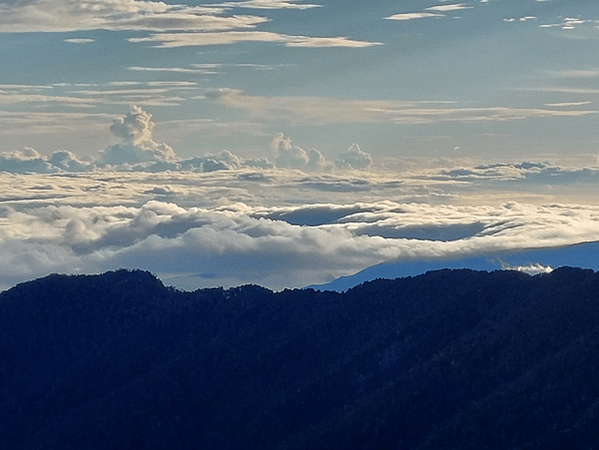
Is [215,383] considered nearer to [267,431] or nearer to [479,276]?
[267,431]

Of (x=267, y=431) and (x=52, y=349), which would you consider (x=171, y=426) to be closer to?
(x=267, y=431)

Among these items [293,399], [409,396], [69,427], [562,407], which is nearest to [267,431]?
[293,399]

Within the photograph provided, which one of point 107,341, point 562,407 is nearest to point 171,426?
point 107,341

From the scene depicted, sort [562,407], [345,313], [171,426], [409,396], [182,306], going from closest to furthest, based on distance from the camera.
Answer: [562,407] < [409,396] < [171,426] < [345,313] < [182,306]

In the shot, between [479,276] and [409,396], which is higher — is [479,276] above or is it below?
above

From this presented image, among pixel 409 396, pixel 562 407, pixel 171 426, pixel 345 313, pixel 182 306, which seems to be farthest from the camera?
pixel 182 306

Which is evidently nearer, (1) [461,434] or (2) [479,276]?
(1) [461,434]
